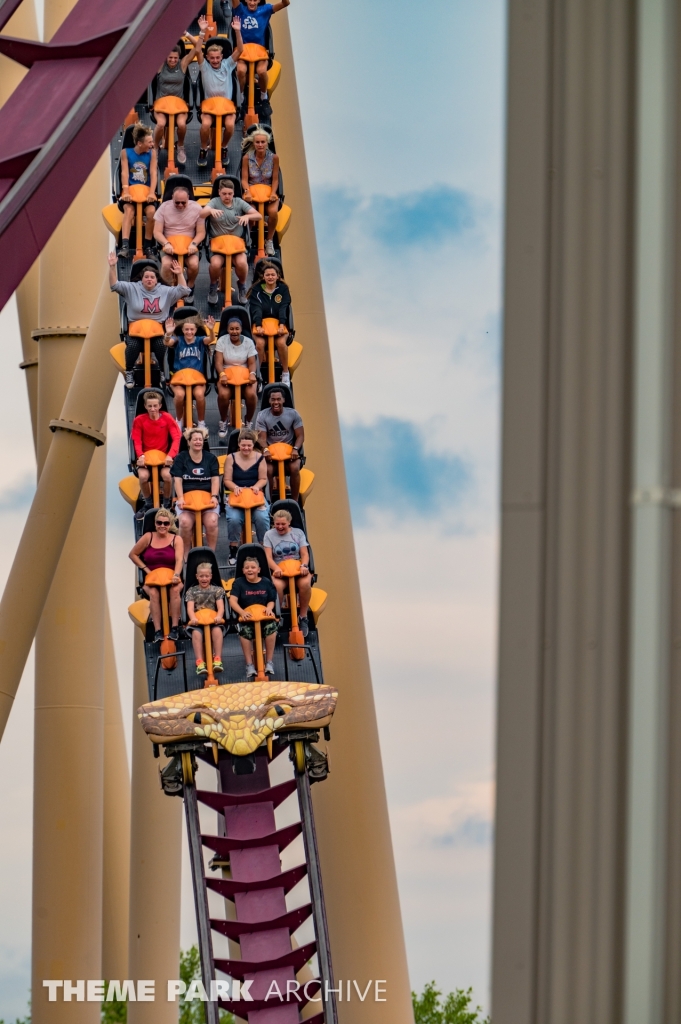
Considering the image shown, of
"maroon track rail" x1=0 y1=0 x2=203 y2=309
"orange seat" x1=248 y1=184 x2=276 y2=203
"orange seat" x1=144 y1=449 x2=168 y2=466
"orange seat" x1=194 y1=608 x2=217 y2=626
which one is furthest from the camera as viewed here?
"orange seat" x1=248 y1=184 x2=276 y2=203

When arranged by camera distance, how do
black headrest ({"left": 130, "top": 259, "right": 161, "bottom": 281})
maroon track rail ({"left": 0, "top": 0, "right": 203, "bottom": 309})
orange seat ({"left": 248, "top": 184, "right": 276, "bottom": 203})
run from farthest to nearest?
orange seat ({"left": 248, "top": 184, "right": 276, "bottom": 203}), black headrest ({"left": 130, "top": 259, "right": 161, "bottom": 281}), maroon track rail ({"left": 0, "top": 0, "right": 203, "bottom": 309})

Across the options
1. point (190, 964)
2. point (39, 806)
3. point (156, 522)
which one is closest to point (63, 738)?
point (39, 806)

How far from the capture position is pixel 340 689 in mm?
14930

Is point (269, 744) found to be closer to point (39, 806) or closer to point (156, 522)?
point (156, 522)

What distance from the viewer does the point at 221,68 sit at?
14688mm

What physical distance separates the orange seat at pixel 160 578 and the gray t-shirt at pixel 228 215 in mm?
3666

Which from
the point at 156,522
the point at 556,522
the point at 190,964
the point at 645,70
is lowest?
the point at 190,964

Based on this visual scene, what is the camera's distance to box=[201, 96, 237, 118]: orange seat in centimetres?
1460

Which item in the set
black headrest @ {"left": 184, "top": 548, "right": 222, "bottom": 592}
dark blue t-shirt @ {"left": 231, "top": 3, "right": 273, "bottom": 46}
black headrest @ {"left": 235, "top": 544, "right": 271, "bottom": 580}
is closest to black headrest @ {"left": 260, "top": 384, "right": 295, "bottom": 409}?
black headrest @ {"left": 235, "top": 544, "right": 271, "bottom": 580}

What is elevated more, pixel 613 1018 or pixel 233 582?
pixel 233 582

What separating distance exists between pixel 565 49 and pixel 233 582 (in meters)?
8.76

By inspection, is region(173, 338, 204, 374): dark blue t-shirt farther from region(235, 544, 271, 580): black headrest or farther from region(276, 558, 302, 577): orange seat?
region(276, 558, 302, 577): orange seat

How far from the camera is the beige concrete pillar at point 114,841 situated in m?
21.2

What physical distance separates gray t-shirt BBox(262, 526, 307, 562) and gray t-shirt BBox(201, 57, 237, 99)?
16.5ft
